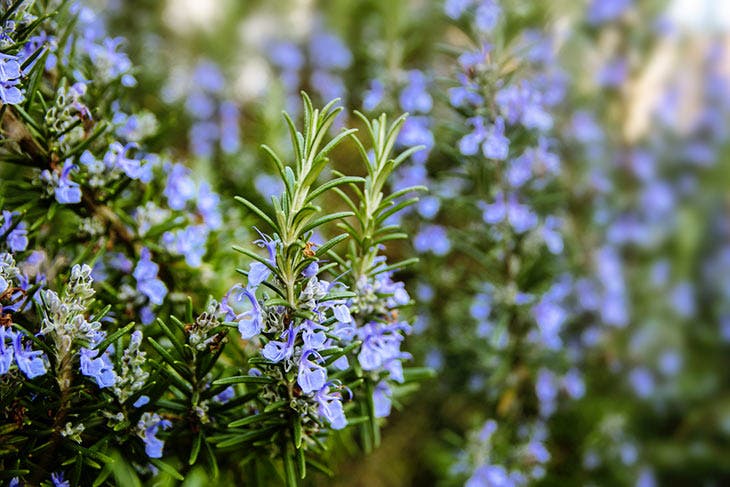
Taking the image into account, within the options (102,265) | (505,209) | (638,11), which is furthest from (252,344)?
(638,11)

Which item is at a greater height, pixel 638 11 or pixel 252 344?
pixel 638 11

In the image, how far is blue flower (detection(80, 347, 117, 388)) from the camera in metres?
0.60

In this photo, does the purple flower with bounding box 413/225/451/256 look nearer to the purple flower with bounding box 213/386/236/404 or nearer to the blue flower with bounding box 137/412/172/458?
the purple flower with bounding box 213/386/236/404

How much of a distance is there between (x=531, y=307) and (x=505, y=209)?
0.22 metres

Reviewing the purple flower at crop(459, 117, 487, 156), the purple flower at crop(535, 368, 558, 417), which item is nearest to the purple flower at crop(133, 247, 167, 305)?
the purple flower at crop(459, 117, 487, 156)

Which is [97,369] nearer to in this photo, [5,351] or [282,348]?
[5,351]

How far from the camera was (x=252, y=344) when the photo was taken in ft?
2.65

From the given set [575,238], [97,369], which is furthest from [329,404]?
[575,238]

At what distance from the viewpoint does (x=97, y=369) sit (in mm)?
606

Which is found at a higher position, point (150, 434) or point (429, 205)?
point (429, 205)

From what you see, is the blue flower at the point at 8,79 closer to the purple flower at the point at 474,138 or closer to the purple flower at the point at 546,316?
the purple flower at the point at 474,138

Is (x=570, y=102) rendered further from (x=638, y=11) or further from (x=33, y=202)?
(x=33, y=202)

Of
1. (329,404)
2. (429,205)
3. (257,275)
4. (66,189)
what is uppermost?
(429,205)

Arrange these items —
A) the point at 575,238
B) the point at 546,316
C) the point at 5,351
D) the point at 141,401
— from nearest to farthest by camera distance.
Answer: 1. the point at 5,351
2. the point at 141,401
3. the point at 546,316
4. the point at 575,238
